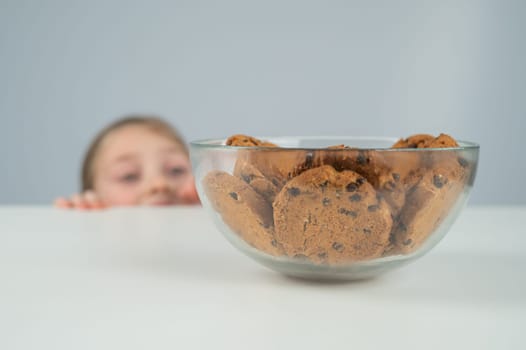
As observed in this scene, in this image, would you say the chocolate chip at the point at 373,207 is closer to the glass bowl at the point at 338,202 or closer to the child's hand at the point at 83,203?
the glass bowl at the point at 338,202

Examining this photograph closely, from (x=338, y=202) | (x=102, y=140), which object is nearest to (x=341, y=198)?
(x=338, y=202)

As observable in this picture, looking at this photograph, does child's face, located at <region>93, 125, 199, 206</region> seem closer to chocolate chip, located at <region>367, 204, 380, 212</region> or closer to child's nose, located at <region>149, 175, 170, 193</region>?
child's nose, located at <region>149, 175, 170, 193</region>

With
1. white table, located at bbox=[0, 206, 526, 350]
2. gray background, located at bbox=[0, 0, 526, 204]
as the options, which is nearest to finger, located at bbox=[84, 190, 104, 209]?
white table, located at bbox=[0, 206, 526, 350]

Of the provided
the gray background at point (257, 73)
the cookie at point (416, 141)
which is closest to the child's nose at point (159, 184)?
the cookie at point (416, 141)

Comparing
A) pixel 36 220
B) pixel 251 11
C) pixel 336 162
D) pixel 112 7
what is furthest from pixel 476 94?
pixel 336 162

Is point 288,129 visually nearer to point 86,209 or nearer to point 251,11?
point 251,11

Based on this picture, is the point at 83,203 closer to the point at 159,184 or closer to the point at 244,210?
the point at 159,184
